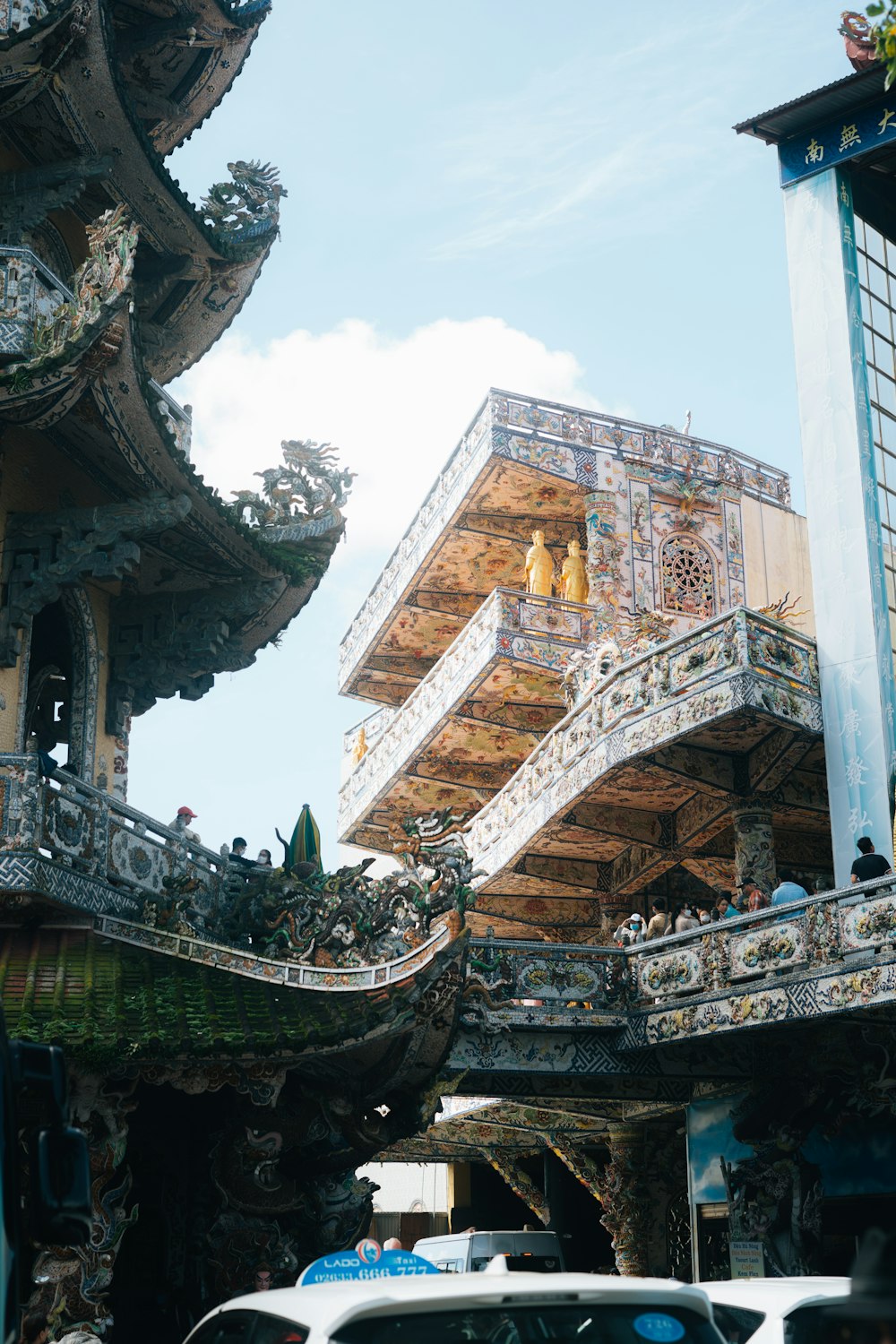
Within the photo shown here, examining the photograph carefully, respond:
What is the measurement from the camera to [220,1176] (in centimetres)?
1385

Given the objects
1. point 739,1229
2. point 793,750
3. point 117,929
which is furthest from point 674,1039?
point 117,929

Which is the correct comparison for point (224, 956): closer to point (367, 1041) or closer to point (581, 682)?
point (367, 1041)

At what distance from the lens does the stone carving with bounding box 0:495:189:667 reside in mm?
14922

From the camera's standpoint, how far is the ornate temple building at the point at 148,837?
43.2 feet

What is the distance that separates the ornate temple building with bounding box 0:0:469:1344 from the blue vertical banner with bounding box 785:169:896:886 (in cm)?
633

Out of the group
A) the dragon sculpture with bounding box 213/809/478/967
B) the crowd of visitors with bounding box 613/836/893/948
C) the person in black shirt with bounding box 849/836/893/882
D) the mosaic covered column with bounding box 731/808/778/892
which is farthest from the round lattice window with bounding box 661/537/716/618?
the dragon sculpture with bounding box 213/809/478/967

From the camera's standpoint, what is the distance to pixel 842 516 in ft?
69.4

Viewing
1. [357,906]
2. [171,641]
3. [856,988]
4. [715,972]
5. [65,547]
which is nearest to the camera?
[65,547]

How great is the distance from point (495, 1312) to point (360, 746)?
106 ft

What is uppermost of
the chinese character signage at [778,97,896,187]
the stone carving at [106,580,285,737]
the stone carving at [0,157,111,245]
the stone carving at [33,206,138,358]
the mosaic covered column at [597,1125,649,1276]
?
the chinese character signage at [778,97,896,187]

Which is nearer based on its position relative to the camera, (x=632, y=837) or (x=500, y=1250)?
(x=500, y=1250)

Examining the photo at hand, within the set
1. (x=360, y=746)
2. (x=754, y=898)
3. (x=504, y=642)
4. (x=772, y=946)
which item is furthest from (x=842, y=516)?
(x=360, y=746)

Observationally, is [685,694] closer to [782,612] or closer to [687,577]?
[782,612]

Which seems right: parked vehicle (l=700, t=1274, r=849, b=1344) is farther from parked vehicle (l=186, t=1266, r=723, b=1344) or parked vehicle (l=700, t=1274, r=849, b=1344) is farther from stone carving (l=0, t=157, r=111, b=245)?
stone carving (l=0, t=157, r=111, b=245)
